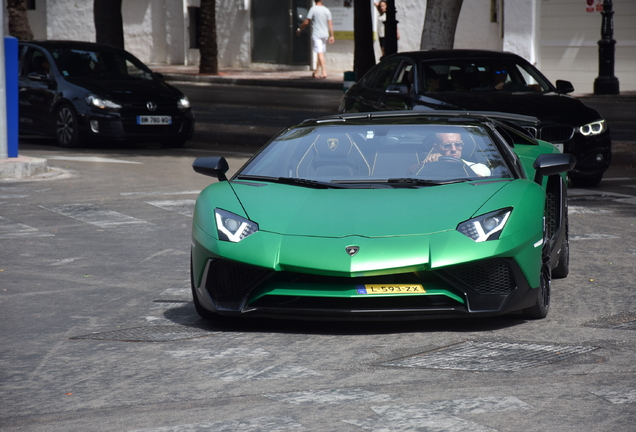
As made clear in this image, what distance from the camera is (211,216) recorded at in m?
5.79

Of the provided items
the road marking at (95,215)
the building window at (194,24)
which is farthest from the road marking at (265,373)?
the building window at (194,24)

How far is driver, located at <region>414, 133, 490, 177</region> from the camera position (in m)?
6.25

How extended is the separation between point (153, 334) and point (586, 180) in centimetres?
792

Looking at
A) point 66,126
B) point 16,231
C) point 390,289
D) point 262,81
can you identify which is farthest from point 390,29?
point 390,289

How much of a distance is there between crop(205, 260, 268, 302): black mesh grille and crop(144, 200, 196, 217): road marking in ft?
14.4

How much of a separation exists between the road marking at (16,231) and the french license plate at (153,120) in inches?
273

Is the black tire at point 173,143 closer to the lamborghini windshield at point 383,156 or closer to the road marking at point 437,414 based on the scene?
the lamborghini windshield at point 383,156

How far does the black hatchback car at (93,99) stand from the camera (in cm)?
1628

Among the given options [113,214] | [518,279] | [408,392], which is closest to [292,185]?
[518,279]

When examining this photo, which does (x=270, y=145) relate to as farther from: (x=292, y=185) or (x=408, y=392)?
(x=408, y=392)

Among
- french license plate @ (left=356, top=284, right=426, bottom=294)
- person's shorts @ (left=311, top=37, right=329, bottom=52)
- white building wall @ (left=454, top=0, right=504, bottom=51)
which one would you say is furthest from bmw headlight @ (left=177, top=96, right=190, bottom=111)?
white building wall @ (left=454, top=0, right=504, bottom=51)

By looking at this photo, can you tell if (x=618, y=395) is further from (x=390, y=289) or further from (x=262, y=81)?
→ (x=262, y=81)

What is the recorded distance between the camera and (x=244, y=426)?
3.95m

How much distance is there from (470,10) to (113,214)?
24261 mm
